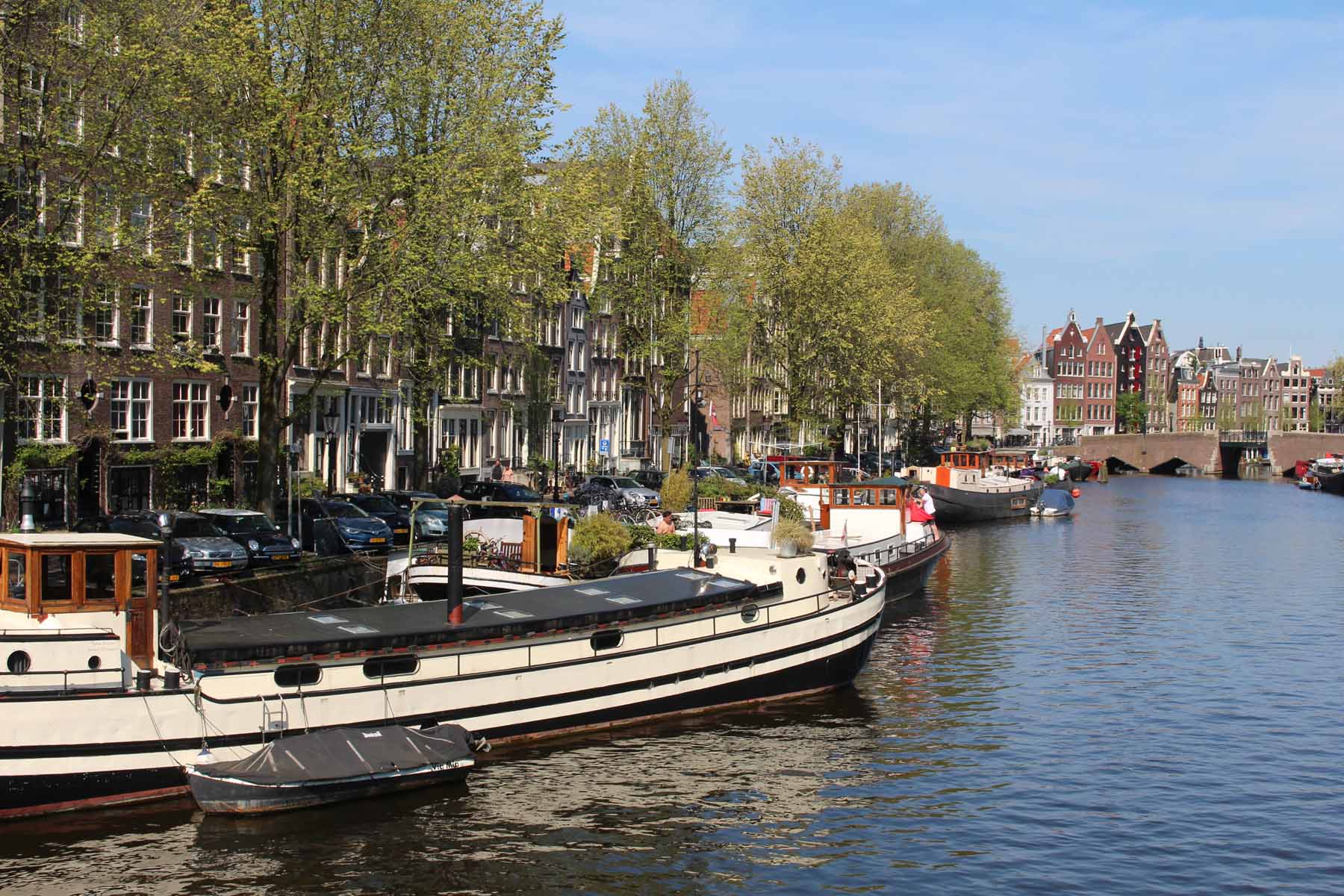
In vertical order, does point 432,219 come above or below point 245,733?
above

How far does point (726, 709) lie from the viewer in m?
28.3

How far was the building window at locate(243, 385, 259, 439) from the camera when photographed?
168ft

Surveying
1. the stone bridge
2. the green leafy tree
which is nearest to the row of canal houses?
the green leafy tree

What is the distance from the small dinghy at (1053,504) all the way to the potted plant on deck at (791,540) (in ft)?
177

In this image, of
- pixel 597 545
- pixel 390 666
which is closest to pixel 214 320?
pixel 597 545

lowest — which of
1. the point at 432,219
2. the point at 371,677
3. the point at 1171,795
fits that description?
the point at 1171,795

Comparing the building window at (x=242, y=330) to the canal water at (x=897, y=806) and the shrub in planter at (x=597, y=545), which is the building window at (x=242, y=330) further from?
the canal water at (x=897, y=806)

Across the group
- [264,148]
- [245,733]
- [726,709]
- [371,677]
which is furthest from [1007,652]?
[264,148]

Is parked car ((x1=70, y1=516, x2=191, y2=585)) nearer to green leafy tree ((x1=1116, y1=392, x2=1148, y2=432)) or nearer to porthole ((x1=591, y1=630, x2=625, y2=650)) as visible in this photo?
porthole ((x1=591, y1=630, x2=625, y2=650))

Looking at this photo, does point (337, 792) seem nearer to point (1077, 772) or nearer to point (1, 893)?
point (1, 893)

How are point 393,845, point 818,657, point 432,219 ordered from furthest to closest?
point 432,219
point 818,657
point 393,845

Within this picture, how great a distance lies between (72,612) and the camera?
22.2 metres

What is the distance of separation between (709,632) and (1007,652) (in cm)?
1215

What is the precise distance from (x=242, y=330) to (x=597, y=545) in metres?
22.2
